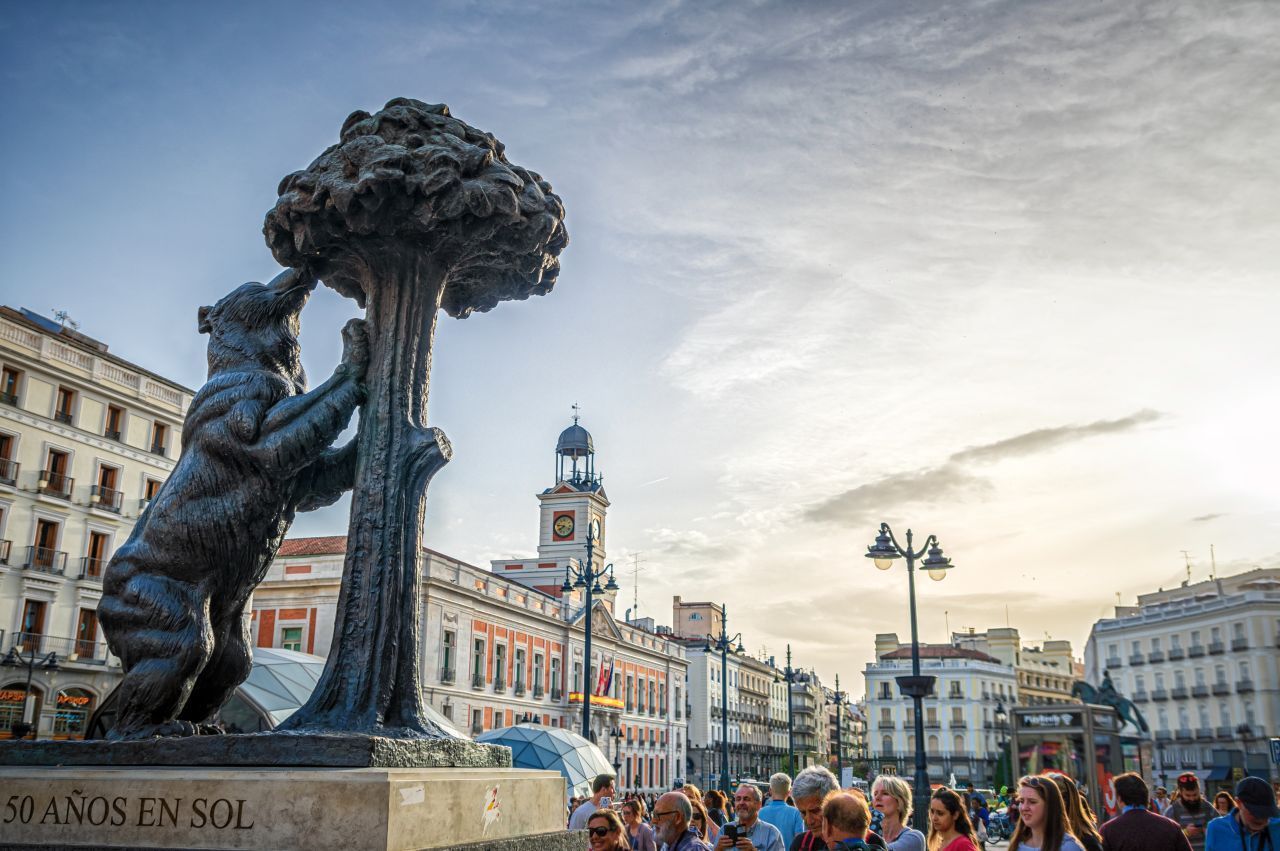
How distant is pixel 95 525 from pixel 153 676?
26964mm

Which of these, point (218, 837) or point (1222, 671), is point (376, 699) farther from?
point (1222, 671)

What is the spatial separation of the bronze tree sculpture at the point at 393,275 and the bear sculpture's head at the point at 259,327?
0.16 metres

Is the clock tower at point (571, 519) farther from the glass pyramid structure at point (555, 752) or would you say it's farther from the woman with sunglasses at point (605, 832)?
the woman with sunglasses at point (605, 832)

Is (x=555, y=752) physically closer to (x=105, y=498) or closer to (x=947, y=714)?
(x=105, y=498)

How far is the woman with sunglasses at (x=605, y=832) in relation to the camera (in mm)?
3863

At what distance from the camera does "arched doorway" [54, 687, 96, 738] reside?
24141mm

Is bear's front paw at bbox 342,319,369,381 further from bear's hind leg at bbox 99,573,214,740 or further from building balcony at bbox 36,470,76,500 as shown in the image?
building balcony at bbox 36,470,76,500

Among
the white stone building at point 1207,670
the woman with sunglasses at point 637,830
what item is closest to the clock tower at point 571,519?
the white stone building at point 1207,670

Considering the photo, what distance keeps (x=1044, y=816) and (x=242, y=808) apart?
2811 mm

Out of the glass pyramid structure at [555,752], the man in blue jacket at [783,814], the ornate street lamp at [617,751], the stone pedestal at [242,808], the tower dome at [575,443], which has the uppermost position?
the tower dome at [575,443]

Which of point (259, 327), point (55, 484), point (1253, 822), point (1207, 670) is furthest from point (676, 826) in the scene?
point (1207, 670)

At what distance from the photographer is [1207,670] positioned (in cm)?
5000

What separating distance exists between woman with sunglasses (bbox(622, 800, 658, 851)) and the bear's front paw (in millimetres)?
3299

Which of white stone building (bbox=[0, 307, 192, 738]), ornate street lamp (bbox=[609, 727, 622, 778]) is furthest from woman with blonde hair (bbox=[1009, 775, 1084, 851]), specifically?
ornate street lamp (bbox=[609, 727, 622, 778])
